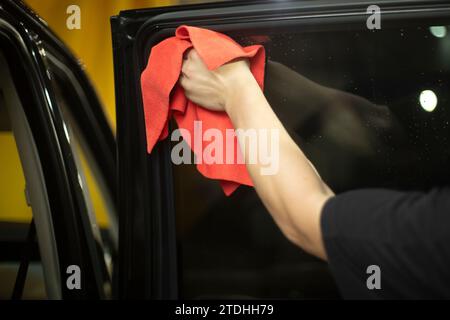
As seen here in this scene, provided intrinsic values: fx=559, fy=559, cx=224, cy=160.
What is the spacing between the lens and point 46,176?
133cm

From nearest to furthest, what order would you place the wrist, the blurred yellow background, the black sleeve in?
the black sleeve, the wrist, the blurred yellow background

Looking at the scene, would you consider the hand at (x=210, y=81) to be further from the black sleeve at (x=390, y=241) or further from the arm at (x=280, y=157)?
the black sleeve at (x=390, y=241)

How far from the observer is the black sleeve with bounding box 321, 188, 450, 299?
1.13 meters

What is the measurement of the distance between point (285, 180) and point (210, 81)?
0.91 feet

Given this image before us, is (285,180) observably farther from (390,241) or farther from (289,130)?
(390,241)

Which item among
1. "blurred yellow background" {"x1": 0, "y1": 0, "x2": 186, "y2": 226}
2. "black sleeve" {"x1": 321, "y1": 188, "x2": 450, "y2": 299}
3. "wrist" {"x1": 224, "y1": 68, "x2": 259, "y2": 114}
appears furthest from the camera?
"blurred yellow background" {"x1": 0, "y1": 0, "x2": 186, "y2": 226}

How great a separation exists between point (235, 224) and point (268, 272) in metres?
0.13

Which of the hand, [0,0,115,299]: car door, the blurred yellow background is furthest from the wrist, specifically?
[0,0,115,299]: car door

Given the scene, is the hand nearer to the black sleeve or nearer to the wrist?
→ the wrist

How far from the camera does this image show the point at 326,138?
47.9 inches

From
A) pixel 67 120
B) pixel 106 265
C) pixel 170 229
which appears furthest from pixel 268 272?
pixel 67 120

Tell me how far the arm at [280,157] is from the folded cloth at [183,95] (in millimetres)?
21

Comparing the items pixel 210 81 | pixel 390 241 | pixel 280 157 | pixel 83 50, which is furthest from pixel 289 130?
pixel 83 50

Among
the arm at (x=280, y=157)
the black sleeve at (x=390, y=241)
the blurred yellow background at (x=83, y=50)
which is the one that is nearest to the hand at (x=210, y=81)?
the arm at (x=280, y=157)
